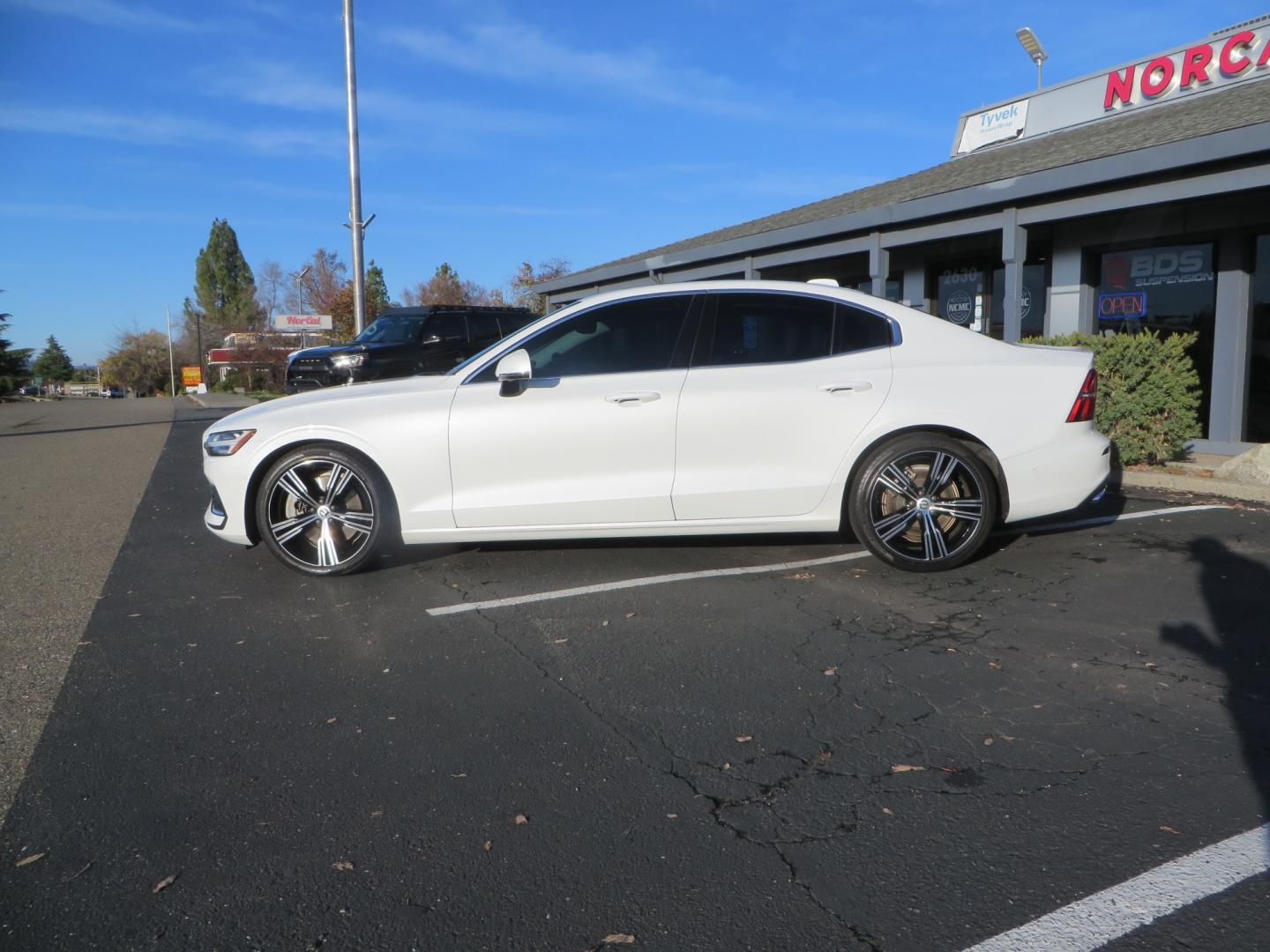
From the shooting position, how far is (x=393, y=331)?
15.6 metres

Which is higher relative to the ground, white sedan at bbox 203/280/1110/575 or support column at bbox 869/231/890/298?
support column at bbox 869/231/890/298

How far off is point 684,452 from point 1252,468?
547 centimetres

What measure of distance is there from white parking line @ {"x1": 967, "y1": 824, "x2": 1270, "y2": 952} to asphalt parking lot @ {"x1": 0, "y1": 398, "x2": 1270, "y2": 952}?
3cm

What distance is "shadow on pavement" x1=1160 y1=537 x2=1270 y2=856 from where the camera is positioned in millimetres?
3311

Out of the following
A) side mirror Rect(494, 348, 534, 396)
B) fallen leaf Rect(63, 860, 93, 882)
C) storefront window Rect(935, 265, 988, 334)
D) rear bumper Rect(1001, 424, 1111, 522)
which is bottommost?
fallen leaf Rect(63, 860, 93, 882)

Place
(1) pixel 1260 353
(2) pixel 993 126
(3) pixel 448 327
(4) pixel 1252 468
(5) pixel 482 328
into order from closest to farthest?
(4) pixel 1252 468, (1) pixel 1260 353, (3) pixel 448 327, (5) pixel 482 328, (2) pixel 993 126

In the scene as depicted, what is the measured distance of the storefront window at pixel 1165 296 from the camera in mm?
11266

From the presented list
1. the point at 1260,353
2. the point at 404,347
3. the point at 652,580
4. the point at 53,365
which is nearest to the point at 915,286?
the point at 1260,353

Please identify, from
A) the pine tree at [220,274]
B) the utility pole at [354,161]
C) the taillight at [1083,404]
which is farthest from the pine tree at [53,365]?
the taillight at [1083,404]

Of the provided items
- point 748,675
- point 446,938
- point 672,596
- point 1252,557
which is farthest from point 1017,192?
point 446,938

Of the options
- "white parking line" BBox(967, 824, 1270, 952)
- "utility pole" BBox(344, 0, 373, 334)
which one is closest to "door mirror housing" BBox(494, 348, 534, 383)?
"white parking line" BBox(967, 824, 1270, 952)

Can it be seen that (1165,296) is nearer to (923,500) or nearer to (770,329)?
(923,500)

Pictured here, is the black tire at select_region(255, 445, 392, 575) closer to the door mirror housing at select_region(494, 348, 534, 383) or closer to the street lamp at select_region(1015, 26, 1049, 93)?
the door mirror housing at select_region(494, 348, 534, 383)

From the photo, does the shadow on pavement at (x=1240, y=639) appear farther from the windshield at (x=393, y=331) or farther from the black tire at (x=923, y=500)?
the windshield at (x=393, y=331)
